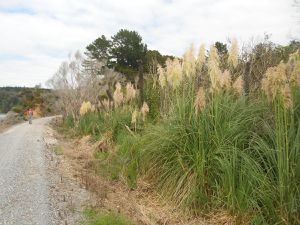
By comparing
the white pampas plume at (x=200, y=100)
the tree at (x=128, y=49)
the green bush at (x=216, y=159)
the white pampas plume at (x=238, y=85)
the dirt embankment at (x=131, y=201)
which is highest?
the tree at (x=128, y=49)

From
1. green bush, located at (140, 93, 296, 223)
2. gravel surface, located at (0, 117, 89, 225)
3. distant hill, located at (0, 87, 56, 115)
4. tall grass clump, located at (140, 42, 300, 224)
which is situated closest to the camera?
tall grass clump, located at (140, 42, 300, 224)

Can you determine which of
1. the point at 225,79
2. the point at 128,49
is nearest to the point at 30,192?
the point at 225,79

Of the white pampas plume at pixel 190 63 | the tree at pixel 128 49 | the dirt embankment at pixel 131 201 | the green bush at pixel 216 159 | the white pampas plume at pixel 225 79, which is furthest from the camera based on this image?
the tree at pixel 128 49

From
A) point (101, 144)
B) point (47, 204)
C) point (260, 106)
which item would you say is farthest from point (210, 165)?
point (101, 144)

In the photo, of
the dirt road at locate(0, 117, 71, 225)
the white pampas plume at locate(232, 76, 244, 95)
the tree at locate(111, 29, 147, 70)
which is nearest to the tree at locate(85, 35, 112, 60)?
the tree at locate(111, 29, 147, 70)

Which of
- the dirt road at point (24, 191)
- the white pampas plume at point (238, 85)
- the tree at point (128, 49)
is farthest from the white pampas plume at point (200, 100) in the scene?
the tree at point (128, 49)

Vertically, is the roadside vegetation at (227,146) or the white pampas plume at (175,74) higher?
the white pampas plume at (175,74)

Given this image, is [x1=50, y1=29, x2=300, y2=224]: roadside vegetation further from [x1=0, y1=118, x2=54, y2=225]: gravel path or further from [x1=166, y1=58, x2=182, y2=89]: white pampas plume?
[x1=0, y1=118, x2=54, y2=225]: gravel path

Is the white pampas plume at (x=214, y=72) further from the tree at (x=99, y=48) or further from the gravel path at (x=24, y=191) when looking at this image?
the tree at (x=99, y=48)

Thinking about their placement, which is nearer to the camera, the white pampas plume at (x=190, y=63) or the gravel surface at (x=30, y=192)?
the gravel surface at (x=30, y=192)

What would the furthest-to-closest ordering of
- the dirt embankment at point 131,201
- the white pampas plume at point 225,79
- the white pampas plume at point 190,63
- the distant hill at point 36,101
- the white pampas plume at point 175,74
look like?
the distant hill at point 36,101 → the white pampas plume at point 175,74 → the white pampas plume at point 190,63 → the white pampas plume at point 225,79 → the dirt embankment at point 131,201

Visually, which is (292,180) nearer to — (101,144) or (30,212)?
(30,212)

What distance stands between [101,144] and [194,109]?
18.2 feet

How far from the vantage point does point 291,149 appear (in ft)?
16.2
